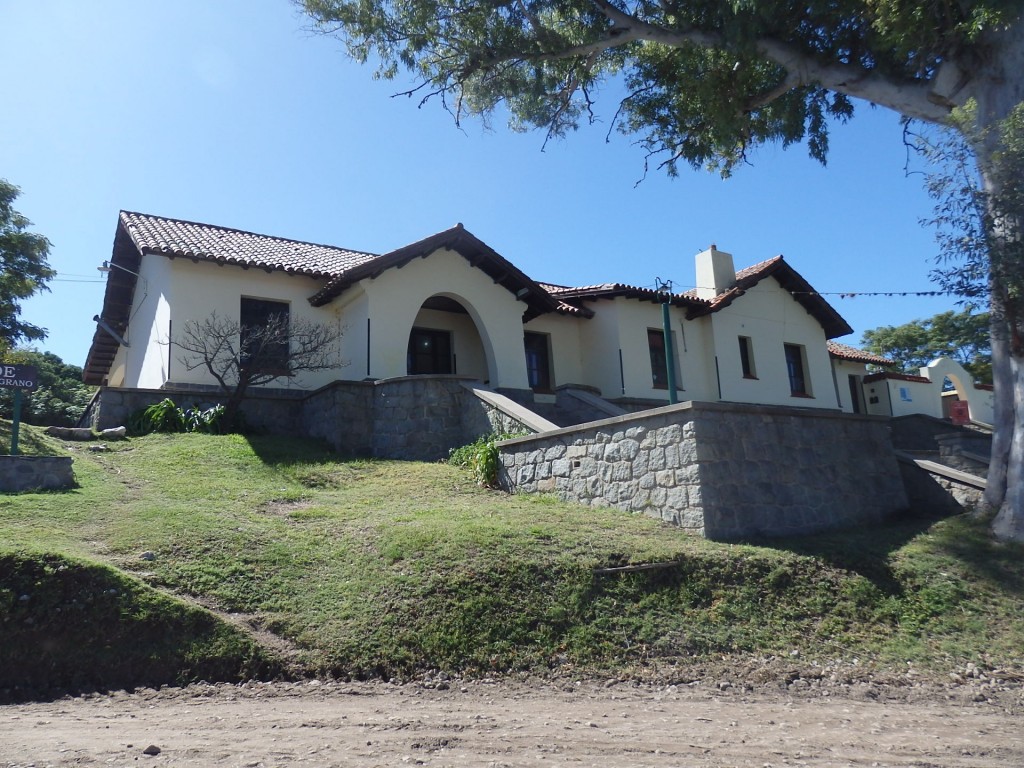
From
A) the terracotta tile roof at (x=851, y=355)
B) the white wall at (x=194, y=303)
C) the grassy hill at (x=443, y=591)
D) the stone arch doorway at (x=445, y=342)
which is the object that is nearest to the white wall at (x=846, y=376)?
the terracotta tile roof at (x=851, y=355)

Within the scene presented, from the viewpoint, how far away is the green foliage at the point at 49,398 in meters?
23.4

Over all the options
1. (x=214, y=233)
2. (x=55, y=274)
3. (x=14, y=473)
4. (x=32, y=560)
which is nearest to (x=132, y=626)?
(x=32, y=560)

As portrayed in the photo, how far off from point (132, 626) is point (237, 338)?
10282 mm

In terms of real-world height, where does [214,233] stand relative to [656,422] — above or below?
above

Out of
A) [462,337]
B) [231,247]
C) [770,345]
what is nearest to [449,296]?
[462,337]

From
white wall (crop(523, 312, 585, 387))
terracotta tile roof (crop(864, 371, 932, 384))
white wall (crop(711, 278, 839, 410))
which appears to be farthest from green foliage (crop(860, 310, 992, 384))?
white wall (crop(523, 312, 585, 387))

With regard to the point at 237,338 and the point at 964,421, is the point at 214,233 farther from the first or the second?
the point at 964,421

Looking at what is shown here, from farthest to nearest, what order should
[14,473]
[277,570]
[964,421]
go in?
[964,421], [14,473], [277,570]

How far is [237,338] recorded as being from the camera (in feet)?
51.2

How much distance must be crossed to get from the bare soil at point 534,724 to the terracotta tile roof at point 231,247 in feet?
38.0

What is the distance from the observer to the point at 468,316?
1916 centimetres

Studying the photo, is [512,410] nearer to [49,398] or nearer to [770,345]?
[770,345]

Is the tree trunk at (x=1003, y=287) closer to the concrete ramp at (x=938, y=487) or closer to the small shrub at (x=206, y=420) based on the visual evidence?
the concrete ramp at (x=938, y=487)

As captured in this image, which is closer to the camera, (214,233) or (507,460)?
(507,460)
